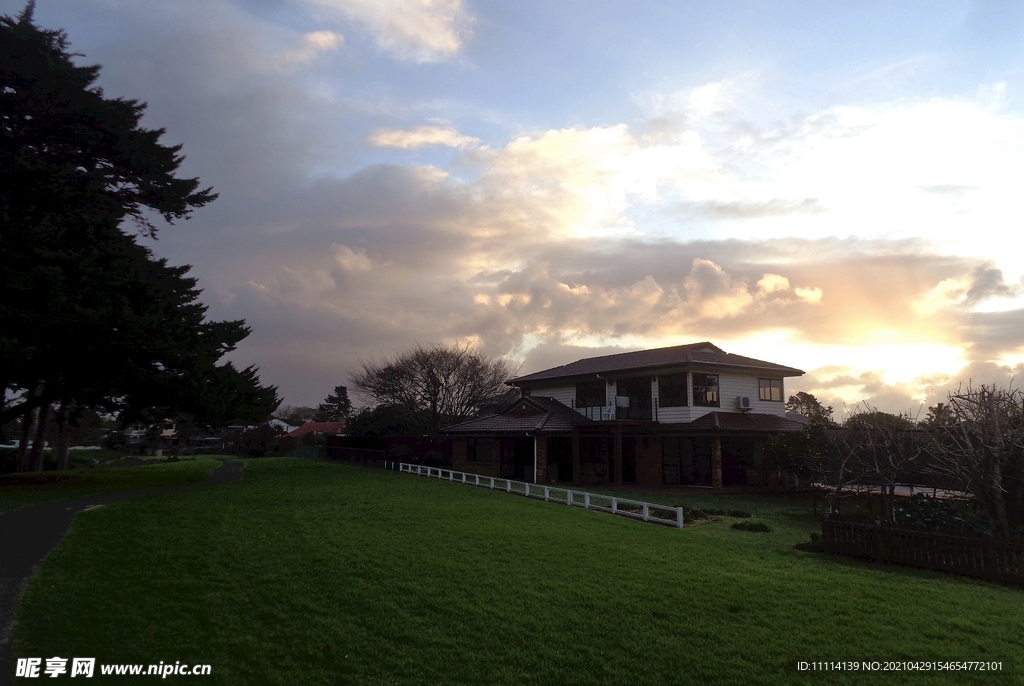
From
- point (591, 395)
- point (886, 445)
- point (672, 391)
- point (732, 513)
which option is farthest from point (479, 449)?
point (886, 445)

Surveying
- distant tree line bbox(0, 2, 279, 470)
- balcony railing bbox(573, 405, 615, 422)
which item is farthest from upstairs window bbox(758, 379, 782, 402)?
distant tree line bbox(0, 2, 279, 470)

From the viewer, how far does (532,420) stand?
3244cm

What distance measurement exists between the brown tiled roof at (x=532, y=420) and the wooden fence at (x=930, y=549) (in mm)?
17779

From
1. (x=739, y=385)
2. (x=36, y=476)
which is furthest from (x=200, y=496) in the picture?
(x=739, y=385)

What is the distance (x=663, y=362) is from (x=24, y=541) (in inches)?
1000

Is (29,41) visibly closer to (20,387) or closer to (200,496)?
(20,387)

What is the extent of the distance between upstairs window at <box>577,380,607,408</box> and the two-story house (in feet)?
0.19

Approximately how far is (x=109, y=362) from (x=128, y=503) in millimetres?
7379

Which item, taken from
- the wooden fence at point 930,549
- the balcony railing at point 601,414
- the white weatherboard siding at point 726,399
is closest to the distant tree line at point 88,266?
the balcony railing at point 601,414

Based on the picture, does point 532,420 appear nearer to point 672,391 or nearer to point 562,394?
point 562,394

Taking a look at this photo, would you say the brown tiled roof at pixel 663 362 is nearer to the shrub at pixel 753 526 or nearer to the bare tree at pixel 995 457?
the shrub at pixel 753 526

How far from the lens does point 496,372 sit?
56250mm

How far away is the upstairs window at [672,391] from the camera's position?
100 feet

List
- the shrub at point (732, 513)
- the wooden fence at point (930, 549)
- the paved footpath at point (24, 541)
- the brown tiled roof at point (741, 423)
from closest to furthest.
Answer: the paved footpath at point (24, 541), the wooden fence at point (930, 549), the shrub at point (732, 513), the brown tiled roof at point (741, 423)
